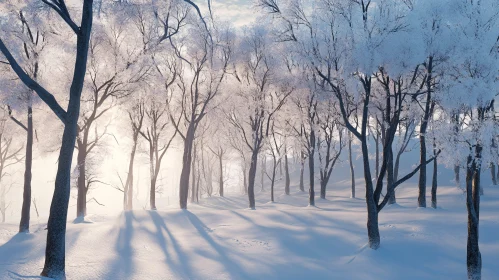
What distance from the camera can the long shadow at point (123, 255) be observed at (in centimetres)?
973

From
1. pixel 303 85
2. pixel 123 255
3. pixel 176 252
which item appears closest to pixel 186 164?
pixel 303 85

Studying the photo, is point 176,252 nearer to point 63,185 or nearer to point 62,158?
point 63,185

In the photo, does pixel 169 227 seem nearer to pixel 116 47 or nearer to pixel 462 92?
pixel 116 47

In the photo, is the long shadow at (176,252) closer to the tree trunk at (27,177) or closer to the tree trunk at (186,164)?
the tree trunk at (186,164)

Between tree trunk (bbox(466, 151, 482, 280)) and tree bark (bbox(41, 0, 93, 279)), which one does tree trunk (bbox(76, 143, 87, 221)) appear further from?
tree trunk (bbox(466, 151, 482, 280))

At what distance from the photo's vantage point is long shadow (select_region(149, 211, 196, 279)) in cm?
1066

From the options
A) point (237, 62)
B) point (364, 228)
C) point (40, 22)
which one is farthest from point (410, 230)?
point (40, 22)

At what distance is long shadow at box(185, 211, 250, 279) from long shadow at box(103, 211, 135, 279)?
3.04 m

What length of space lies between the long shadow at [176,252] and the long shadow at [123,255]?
1.23m

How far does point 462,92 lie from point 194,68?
17.2 meters

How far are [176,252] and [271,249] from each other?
12.0 ft

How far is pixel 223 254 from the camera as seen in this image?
12969 millimetres

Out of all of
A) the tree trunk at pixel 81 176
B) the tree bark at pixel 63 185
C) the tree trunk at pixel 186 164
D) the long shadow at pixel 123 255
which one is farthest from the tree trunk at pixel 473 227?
the tree trunk at pixel 81 176

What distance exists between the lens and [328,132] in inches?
1252
